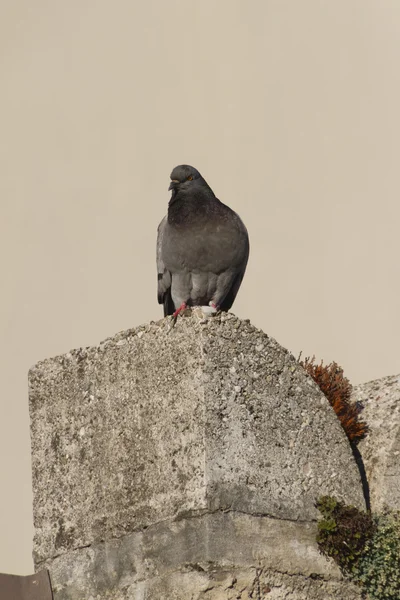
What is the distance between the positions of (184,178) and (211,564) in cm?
405

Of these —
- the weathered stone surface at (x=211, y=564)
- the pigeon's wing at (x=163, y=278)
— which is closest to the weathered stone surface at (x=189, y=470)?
the weathered stone surface at (x=211, y=564)

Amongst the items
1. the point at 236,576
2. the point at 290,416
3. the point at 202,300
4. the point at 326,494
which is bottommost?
the point at 236,576

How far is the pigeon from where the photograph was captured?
30.9ft

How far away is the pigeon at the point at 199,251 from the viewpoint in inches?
370

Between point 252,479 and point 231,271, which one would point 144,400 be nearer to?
point 252,479

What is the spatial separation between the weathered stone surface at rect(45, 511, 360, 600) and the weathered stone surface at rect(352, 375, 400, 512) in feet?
2.52

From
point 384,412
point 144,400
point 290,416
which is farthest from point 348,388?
point 144,400

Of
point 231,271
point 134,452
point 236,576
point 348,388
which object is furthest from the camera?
point 231,271

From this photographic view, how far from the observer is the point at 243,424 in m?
7.12

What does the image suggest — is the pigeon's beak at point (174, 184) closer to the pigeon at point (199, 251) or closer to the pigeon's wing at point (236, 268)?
the pigeon at point (199, 251)

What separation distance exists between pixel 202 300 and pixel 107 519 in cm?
271

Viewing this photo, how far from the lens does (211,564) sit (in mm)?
6750

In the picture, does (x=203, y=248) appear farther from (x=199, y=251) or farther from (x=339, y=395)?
(x=339, y=395)

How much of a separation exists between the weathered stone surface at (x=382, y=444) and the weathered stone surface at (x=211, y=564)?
77cm
